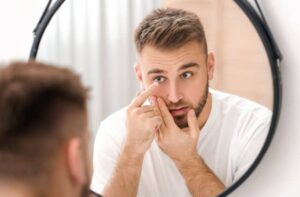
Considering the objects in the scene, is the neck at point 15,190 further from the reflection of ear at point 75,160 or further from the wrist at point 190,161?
the wrist at point 190,161

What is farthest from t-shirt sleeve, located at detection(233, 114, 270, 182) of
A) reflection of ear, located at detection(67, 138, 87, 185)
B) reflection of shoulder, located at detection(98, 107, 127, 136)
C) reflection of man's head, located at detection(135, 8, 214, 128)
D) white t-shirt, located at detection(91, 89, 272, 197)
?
reflection of ear, located at detection(67, 138, 87, 185)

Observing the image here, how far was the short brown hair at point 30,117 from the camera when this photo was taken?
0.51 metres

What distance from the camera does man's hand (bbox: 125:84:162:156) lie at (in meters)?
1.02

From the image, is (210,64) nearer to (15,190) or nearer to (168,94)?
(168,94)

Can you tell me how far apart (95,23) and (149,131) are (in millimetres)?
258

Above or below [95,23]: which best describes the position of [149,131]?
below

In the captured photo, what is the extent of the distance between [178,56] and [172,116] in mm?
125

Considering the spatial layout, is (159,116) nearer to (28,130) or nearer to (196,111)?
(196,111)

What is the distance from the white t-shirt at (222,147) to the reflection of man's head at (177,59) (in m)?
0.04

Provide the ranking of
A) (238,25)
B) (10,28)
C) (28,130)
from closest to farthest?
(28,130)
(238,25)
(10,28)

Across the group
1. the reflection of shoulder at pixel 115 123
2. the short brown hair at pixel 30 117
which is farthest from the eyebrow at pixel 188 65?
the short brown hair at pixel 30 117

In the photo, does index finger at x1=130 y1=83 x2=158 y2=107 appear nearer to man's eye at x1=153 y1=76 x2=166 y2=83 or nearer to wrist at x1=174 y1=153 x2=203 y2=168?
man's eye at x1=153 y1=76 x2=166 y2=83

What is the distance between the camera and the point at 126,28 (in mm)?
1031

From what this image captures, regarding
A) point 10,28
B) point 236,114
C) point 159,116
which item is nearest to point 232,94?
point 236,114
